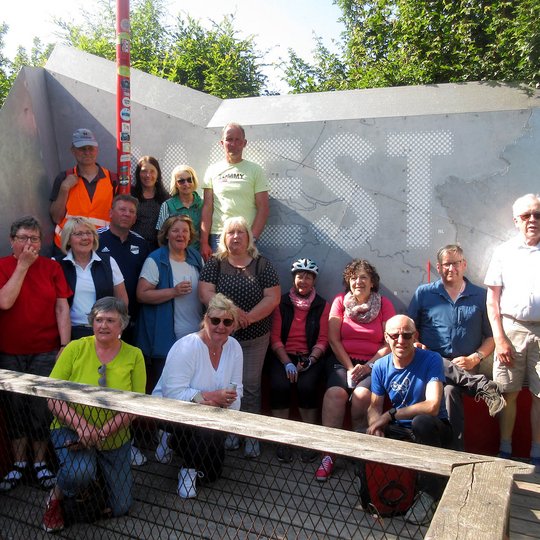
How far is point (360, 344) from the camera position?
15.4 feet

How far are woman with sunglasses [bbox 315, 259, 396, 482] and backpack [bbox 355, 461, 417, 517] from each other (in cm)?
91

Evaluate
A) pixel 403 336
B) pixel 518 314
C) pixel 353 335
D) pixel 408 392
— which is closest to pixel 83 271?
pixel 353 335

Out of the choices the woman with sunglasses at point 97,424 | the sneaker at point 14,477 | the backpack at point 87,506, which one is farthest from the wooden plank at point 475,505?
the sneaker at point 14,477

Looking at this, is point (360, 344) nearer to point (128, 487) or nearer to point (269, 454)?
point (269, 454)

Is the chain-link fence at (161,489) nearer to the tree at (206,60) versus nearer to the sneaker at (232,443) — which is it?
the sneaker at (232,443)

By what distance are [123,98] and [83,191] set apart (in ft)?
2.81

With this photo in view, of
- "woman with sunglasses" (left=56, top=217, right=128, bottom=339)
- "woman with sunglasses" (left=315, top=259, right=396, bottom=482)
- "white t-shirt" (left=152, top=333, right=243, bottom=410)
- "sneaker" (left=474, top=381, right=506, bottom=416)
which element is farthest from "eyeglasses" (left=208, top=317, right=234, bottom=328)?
"sneaker" (left=474, top=381, right=506, bottom=416)

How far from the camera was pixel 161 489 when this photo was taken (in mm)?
3617

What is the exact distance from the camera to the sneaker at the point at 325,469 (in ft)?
13.4

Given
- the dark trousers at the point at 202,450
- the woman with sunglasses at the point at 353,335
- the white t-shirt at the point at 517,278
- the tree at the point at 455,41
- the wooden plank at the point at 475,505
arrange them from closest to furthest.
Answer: the wooden plank at the point at 475,505, the dark trousers at the point at 202,450, the white t-shirt at the point at 517,278, the woman with sunglasses at the point at 353,335, the tree at the point at 455,41

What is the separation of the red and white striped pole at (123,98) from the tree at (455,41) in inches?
149

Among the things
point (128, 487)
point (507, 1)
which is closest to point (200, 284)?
point (128, 487)

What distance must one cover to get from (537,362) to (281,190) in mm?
2427

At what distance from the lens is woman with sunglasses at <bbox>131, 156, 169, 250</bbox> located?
5273 millimetres
